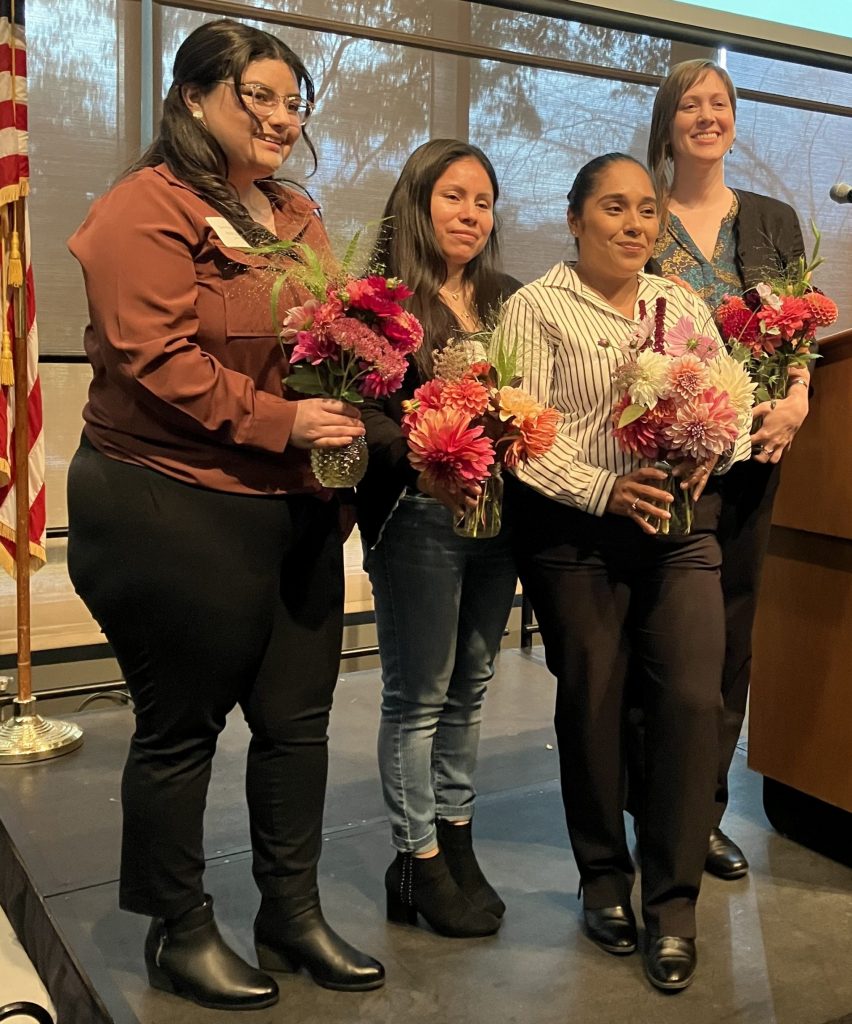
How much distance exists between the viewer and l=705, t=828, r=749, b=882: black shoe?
2.21m

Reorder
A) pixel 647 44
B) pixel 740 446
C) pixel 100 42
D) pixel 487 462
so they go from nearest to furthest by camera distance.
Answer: pixel 487 462
pixel 740 446
pixel 100 42
pixel 647 44

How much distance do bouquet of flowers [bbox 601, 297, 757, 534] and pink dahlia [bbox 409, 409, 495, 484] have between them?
24 centimetres

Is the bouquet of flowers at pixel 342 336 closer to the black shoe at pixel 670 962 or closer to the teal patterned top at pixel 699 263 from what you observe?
the teal patterned top at pixel 699 263

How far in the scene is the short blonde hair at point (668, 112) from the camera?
2.14 meters

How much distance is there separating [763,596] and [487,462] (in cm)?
109

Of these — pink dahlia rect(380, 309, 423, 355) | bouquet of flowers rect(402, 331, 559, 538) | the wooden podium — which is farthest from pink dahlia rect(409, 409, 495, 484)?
the wooden podium

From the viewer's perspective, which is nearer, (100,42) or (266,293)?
(266,293)

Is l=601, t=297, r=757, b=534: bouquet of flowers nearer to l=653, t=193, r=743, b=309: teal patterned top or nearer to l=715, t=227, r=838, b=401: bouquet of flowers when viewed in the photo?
l=715, t=227, r=838, b=401: bouquet of flowers

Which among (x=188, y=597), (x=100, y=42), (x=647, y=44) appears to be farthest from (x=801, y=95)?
(x=188, y=597)

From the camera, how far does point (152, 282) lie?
149cm

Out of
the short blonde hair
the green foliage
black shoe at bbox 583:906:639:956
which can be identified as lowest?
black shoe at bbox 583:906:639:956

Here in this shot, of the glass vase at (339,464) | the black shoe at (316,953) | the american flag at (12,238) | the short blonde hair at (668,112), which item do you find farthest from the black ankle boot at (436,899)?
A: the american flag at (12,238)

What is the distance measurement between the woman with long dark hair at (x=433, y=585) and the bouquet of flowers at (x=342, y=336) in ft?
0.64

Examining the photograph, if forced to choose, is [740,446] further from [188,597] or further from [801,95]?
[801,95]
